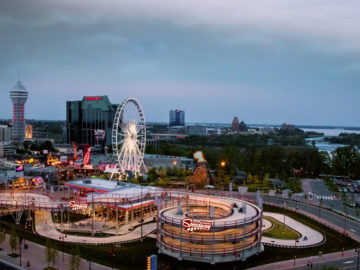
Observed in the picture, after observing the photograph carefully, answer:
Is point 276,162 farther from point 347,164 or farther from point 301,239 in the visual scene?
point 301,239

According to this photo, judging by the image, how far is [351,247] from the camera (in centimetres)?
4575

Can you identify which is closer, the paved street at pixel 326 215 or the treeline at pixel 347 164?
the paved street at pixel 326 215

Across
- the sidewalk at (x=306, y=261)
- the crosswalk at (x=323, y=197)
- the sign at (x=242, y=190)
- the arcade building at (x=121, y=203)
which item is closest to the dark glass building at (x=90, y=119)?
the sign at (x=242, y=190)

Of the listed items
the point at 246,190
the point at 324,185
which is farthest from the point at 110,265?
the point at 324,185

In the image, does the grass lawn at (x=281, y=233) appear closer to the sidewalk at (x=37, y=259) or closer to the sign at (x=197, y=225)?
the sign at (x=197, y=225)

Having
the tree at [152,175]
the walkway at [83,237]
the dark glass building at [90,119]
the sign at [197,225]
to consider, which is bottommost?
the walkway at [83,237]

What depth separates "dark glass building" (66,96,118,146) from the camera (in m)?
184

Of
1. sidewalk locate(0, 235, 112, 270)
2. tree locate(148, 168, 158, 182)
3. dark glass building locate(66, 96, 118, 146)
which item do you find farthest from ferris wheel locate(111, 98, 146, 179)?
dark glass building locate(66, 96, 118, 146)

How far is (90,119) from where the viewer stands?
19025cm

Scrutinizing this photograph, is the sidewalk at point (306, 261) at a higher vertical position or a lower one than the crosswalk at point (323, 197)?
Result: lower

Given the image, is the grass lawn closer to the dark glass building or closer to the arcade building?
the arcade building

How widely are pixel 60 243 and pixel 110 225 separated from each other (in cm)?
978

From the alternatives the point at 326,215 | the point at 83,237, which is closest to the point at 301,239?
the point at 326,215

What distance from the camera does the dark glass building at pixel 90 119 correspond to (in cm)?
18425
